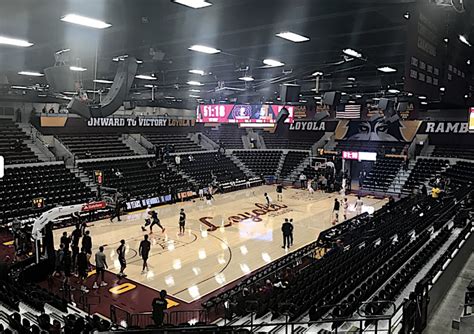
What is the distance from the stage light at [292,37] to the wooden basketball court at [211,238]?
739 centimetres

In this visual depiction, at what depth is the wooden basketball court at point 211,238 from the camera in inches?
501

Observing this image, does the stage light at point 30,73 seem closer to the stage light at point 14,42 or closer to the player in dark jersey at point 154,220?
the stage light at point 14,42

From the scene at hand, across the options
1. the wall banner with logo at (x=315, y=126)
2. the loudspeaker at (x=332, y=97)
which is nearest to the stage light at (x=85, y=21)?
the loudspeaker at (x=332, y=97)

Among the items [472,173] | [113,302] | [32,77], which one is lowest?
[113,302]

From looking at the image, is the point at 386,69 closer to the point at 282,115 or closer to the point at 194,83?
the point at 282,115

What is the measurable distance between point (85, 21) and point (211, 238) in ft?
39.5

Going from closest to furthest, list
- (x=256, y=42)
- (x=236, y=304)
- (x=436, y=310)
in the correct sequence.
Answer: (x=256, y=42) < (x=236, y=304) < (x=436, y=310)

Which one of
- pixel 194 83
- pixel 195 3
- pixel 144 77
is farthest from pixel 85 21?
pixel 194 83

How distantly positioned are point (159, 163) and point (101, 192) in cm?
716

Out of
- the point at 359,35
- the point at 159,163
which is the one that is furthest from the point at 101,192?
the point at 359,35

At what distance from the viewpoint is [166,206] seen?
24.1 m

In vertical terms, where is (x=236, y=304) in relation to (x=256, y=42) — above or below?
below

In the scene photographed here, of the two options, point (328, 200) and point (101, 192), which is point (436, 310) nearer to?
point (328, 200)

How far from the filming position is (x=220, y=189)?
28844mm
